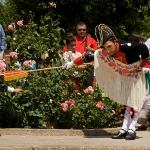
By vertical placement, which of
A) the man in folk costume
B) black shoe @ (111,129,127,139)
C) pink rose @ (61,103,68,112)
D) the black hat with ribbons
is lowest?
black shoe @ (111,129,127,139)

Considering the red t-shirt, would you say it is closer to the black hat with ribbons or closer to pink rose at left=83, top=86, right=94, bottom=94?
pink rose at left=83, top=86, right=94, bottom=94

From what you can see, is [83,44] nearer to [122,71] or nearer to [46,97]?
[46,97]

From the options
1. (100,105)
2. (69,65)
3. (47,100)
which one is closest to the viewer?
(69,65)

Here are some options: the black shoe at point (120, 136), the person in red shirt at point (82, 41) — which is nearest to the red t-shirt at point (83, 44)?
the person in red shirt at point (82, 41)

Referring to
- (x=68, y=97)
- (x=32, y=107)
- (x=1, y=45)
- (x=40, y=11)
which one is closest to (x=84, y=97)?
(x=68, y=97)

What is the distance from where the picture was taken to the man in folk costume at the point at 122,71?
7.12 metres

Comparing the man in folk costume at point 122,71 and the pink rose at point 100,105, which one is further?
the pink rose at point 100,105

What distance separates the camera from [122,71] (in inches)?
284

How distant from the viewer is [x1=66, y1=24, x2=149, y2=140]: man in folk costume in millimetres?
7117

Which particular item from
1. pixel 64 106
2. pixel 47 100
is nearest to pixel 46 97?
pixel 47 100

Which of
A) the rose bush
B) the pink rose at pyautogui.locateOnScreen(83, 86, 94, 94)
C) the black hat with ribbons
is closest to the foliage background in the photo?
the rose bush

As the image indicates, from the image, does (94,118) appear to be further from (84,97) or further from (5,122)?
(5,122)

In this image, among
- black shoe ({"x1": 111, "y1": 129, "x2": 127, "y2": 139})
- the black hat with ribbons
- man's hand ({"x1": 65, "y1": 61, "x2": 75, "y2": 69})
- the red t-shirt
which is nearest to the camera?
the black hat with ribbons

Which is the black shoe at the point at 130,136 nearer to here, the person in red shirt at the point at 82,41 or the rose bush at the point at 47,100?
the rose bush at the point at 47,100
